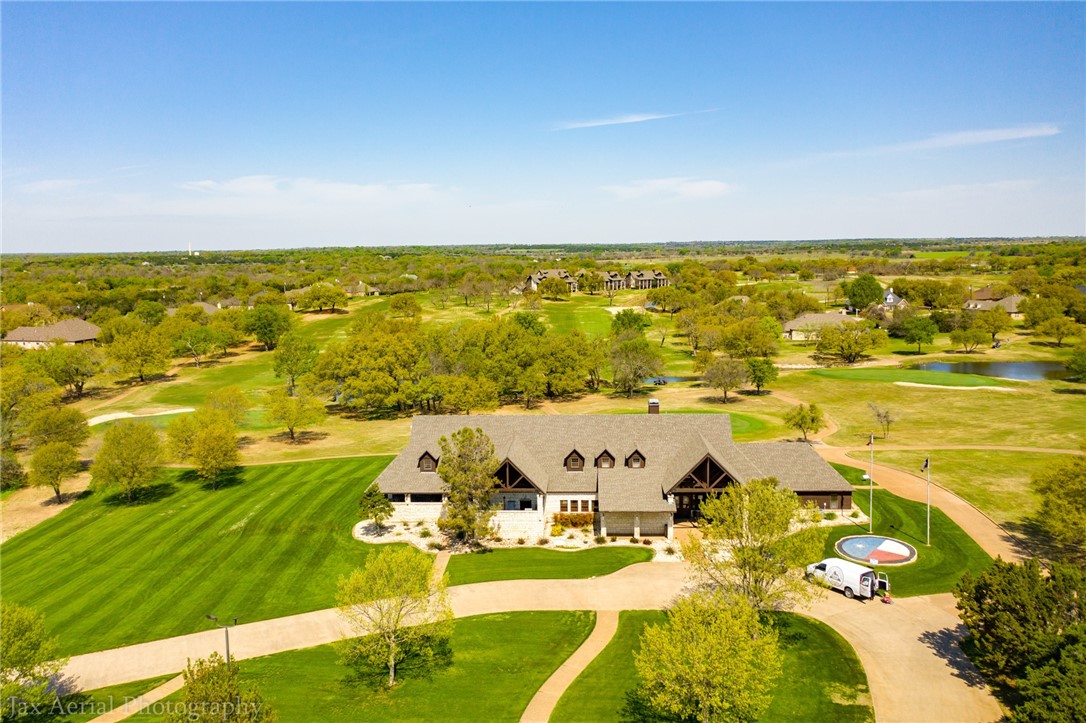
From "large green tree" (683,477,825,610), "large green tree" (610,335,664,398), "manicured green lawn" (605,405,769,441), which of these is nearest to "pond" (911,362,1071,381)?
"manicured green lawn" (605,405,769,441)

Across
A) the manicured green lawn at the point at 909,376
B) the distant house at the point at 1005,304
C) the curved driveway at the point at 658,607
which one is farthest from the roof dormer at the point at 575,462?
the distant house at the point at 1005,304

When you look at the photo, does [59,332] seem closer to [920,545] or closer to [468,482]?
[468,482]

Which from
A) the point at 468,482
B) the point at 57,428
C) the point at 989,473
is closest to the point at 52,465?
the point at 57,428

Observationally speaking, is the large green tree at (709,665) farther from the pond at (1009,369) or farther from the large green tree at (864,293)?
the large green tree at (864,293)

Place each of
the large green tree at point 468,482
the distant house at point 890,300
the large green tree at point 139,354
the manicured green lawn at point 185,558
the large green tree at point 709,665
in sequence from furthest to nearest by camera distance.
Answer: the distant house at point 890,300
the large green tree at point 139,354
the large green tree at point 468,482
the manicured green lawn at point 185,558
the large green tree at point 709,665

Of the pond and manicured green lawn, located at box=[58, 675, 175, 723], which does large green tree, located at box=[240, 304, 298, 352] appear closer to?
manicured green lawn, located at box=[58, 675, 175, 723]

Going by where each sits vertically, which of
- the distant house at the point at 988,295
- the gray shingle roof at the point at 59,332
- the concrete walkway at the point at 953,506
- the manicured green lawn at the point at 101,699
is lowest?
the manicured green lawn at the point at 101,699

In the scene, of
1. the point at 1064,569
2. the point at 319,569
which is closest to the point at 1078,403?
the point at 1064,569

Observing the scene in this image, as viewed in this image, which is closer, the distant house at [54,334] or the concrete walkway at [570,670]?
the concrete walkway at [570,670]
